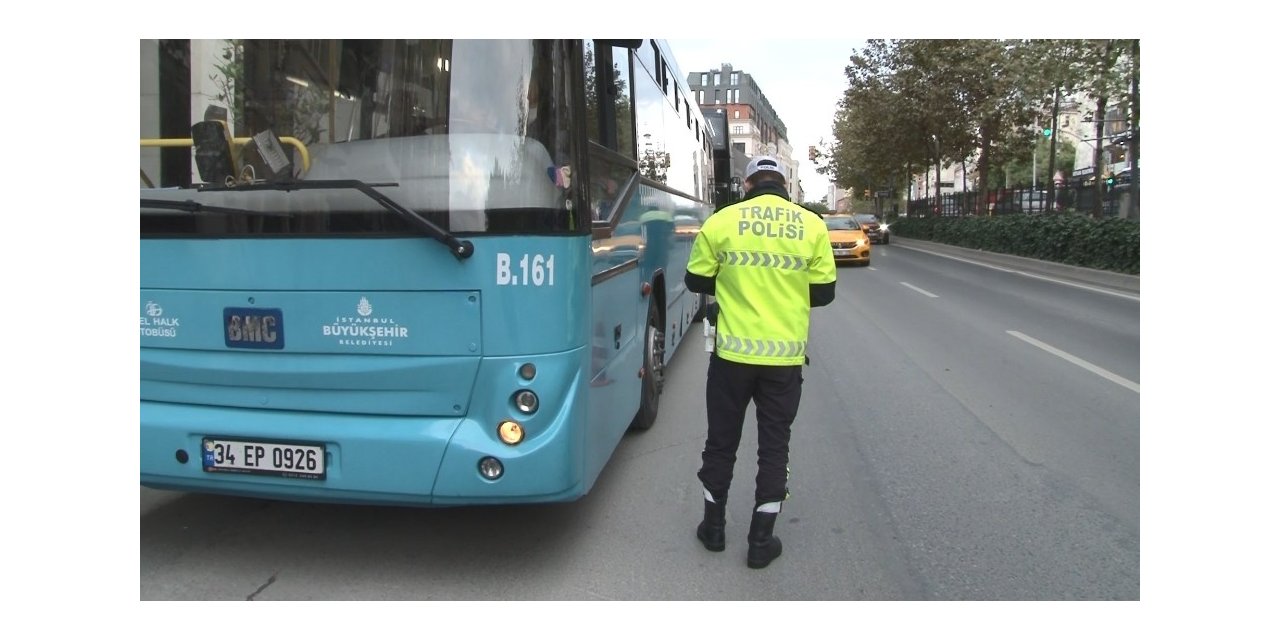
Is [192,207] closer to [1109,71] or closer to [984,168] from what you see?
[1109,71]

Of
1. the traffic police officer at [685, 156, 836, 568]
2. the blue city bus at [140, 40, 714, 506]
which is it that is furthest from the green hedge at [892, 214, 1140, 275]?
the blue city bus at [140, 40, 714, 506]

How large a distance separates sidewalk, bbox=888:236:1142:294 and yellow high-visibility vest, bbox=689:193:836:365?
13.1 m

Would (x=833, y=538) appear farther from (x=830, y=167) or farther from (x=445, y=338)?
(x=830, y=167)

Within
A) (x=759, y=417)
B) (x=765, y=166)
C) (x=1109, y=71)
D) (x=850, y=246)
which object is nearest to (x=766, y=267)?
(x=765, y=166)

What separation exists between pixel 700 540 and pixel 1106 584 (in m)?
1.71

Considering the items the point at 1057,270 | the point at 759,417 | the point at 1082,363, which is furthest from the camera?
the point at 1057,270

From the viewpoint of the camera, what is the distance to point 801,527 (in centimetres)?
445

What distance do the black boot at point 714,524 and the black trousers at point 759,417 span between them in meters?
0.04

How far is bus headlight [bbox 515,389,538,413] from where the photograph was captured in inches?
138

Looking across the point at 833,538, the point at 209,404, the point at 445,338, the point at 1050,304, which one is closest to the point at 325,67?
the point at 445,338

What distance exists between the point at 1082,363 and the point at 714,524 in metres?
6.20

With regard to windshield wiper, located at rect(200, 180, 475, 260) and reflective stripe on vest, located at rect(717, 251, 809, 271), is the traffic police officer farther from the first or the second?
windshield wiper, located at rect(200, 180, 475, 260)

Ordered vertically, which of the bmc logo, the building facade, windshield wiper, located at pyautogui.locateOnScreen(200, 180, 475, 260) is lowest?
the bmc logo

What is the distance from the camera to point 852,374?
27.8 ft
